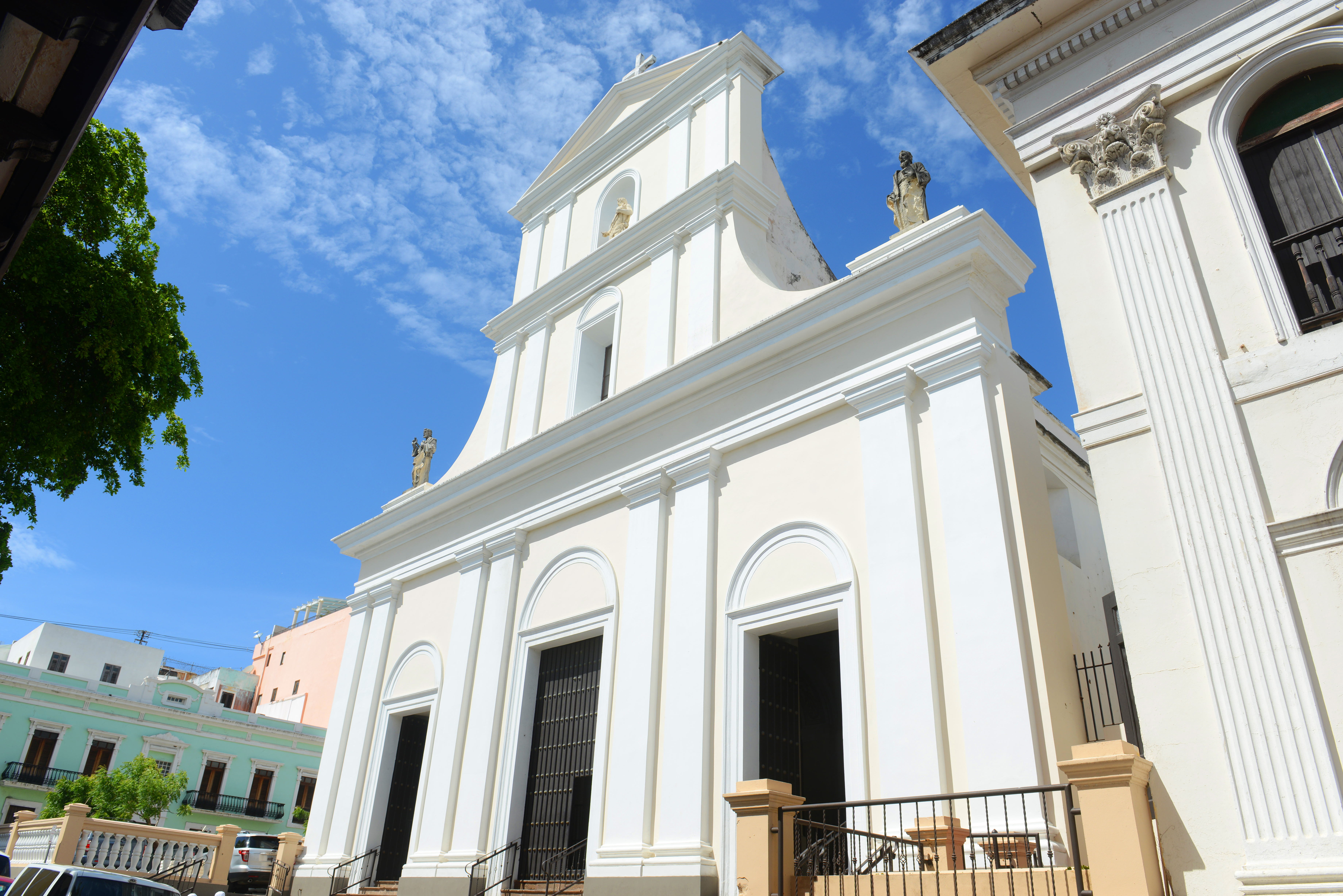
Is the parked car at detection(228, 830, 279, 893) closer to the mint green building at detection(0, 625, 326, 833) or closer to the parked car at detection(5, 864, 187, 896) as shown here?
the parked car at detection(5, 864, 187, 896)

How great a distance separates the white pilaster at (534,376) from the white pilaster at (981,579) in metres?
7.68

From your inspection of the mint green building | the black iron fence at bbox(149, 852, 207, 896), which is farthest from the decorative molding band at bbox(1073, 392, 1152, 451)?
the mint green building

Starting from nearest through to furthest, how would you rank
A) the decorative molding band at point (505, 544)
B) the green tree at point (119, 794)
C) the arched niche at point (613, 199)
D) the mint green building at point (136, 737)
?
the decorative molding band at point (505, 544) < the arched niche at point (613, 199) < the green tree at point (119, 794) < the mint green building at point (136, 737)

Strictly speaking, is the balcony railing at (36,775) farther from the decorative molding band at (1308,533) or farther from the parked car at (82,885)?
the decorative molding band at (1308,533)

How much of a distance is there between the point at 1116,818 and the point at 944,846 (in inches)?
92.2

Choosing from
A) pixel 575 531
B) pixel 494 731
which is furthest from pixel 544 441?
pixel 494 731

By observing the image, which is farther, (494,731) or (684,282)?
(684,282)

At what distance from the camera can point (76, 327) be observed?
28.7 feet

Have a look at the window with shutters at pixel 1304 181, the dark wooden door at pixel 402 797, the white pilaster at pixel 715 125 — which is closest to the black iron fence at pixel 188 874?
the dark wooden door at pixel 402 797

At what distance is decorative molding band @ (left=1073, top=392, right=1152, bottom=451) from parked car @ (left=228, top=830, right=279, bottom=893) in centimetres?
1691

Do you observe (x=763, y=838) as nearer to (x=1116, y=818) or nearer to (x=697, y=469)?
(x=1116, y=818)

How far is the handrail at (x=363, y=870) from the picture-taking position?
46.5 feet

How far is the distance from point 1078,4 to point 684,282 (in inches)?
267

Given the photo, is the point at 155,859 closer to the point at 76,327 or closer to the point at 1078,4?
the point at 76,327
